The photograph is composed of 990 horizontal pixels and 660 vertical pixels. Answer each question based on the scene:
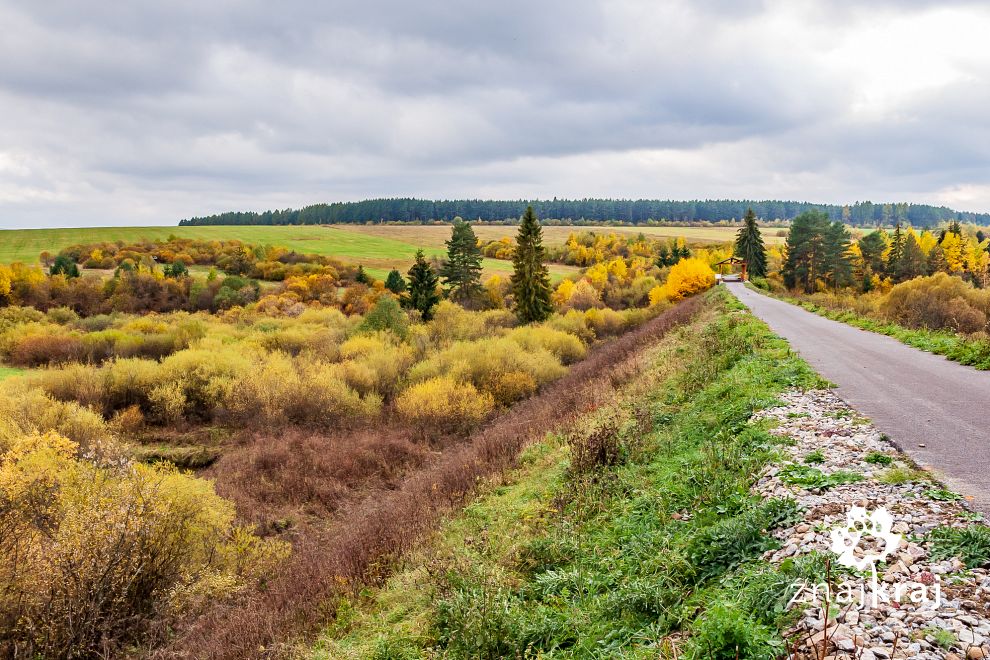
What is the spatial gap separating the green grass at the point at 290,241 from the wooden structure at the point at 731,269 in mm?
25134

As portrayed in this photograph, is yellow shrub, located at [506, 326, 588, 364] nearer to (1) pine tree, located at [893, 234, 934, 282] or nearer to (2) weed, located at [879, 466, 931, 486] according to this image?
(2) weed, located at [879, 466, 931, 486]

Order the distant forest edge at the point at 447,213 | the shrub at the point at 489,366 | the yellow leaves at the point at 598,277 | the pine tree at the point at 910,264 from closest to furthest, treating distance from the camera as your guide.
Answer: the shrub at the point at 489,366
the pine tree at the point at 910,264
the yellow leaves at the point at 598,277
the distant forest edge at the point at 447,213

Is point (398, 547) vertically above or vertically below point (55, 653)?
above

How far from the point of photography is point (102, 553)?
1027cm

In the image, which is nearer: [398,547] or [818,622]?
[818,622]

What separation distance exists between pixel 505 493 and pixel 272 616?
5187 millimetres

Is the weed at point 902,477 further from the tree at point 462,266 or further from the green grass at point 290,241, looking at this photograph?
the green grass at point 290,241

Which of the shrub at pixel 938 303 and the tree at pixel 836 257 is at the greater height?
the tree at pixel 836 257

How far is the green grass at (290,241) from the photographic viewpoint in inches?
3506

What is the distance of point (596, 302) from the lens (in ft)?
208

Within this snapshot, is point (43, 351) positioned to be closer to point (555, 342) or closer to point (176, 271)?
point (555, 342)

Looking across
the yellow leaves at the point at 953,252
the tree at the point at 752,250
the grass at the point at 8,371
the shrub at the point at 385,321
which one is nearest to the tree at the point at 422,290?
the shrub at the point at 385,321

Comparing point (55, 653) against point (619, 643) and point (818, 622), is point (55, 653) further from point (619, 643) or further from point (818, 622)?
point (818, 622)

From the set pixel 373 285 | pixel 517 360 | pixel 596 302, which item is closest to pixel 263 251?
pixel 373 285
